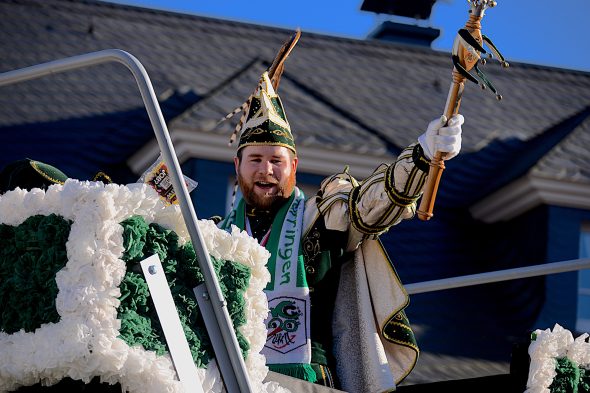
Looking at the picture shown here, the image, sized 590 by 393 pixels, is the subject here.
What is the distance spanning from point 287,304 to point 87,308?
2477 millimetres

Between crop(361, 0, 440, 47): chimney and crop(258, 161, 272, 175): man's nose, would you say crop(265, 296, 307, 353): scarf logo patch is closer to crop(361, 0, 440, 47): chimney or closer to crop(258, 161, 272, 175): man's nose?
crop(258, 161, 272, 175): man's nose

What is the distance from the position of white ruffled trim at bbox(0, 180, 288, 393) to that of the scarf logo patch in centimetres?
198

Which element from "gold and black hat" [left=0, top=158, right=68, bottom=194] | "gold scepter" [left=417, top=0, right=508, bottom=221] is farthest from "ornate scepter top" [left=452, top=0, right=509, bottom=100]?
"gold and black hat" [left=0, top=158, right=68, bottom=194]

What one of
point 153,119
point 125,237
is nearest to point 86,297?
point 125,237

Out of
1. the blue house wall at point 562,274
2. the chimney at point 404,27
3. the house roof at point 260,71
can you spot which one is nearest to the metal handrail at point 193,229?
the house roof at point 260,71

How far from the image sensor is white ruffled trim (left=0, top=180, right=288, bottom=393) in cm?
543

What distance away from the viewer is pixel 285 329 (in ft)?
25.6

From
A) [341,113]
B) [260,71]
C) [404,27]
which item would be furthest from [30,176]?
[404,27]

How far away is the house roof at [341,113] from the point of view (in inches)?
516

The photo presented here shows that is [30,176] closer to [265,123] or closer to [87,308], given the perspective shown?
[265,123]

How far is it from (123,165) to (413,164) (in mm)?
6043

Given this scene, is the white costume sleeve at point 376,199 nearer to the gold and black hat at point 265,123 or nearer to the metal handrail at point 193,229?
the gold and black hat at point 265,123

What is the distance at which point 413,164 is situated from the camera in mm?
7543

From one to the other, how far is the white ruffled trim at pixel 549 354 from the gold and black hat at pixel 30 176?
2.18m
